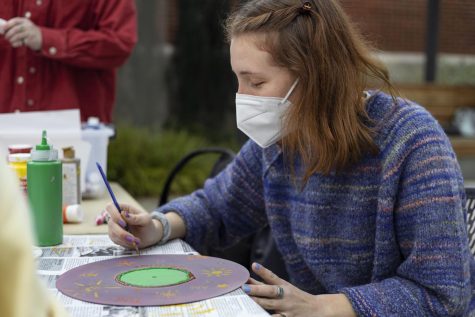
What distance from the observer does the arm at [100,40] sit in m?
2.39

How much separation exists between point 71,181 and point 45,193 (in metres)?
0.46

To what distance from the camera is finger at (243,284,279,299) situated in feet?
4.19

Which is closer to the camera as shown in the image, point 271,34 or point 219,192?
point 271,34

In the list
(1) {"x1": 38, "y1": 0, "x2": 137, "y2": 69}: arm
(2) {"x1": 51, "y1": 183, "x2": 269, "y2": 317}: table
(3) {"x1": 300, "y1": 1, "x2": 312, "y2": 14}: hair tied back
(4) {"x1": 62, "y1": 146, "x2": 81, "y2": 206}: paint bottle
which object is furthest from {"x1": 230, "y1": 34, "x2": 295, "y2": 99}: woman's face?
(1) {"x1": 38, "y1": 0, "x2": 137, "y2": 69}: arm

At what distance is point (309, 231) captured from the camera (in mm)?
1671

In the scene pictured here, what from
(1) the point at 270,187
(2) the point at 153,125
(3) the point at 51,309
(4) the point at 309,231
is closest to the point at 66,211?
(1) the point at 270,187

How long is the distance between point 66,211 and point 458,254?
104 centimetres

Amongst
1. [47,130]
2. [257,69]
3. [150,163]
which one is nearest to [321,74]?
[257,69]

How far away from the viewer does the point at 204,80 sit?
6770 millimetres

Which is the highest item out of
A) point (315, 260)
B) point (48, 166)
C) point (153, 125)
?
point (48, 166)

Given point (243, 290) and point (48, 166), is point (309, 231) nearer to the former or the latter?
point (243, 290)

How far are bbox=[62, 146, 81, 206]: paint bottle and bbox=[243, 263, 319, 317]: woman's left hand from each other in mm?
862

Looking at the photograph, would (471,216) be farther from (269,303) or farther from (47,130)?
(47,130)

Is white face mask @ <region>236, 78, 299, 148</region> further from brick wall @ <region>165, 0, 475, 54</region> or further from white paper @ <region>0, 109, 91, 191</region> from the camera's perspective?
brick wall @ <region>165, 0, 475, 54</region>
